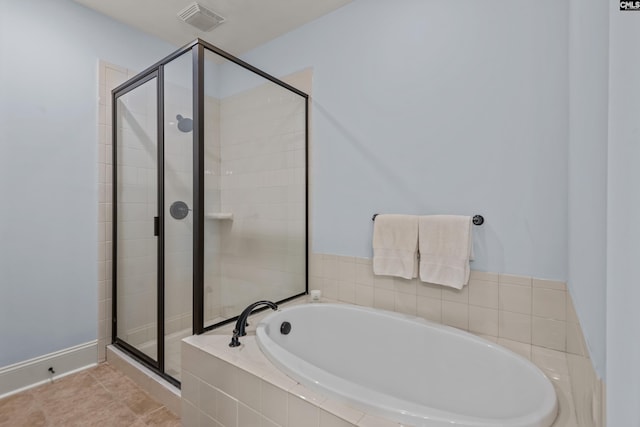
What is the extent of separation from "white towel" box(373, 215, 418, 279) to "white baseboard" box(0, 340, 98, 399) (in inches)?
85.8

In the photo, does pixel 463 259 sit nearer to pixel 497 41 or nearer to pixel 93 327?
pixel 497 41

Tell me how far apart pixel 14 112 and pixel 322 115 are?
200cm

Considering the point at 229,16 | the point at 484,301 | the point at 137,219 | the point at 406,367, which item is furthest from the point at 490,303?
the point at 229,16

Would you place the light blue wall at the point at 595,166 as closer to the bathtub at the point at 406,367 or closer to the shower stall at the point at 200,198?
the bathtub at the point at 406,367

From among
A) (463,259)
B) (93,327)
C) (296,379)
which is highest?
(463,259)

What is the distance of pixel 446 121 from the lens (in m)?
1.71

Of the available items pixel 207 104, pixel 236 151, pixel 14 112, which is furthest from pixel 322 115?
pixel 14 112

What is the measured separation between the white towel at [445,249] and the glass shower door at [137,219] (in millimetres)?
1689

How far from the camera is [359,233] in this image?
2059mm

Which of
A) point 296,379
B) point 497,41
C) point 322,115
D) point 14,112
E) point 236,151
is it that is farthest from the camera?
point 322,115

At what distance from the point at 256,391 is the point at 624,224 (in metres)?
1.26

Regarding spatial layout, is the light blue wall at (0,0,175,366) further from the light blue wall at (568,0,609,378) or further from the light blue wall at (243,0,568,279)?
the light blue wall at (568,0,609,378)

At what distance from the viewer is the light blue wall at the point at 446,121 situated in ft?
4.69

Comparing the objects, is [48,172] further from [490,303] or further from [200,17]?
[490,303]
